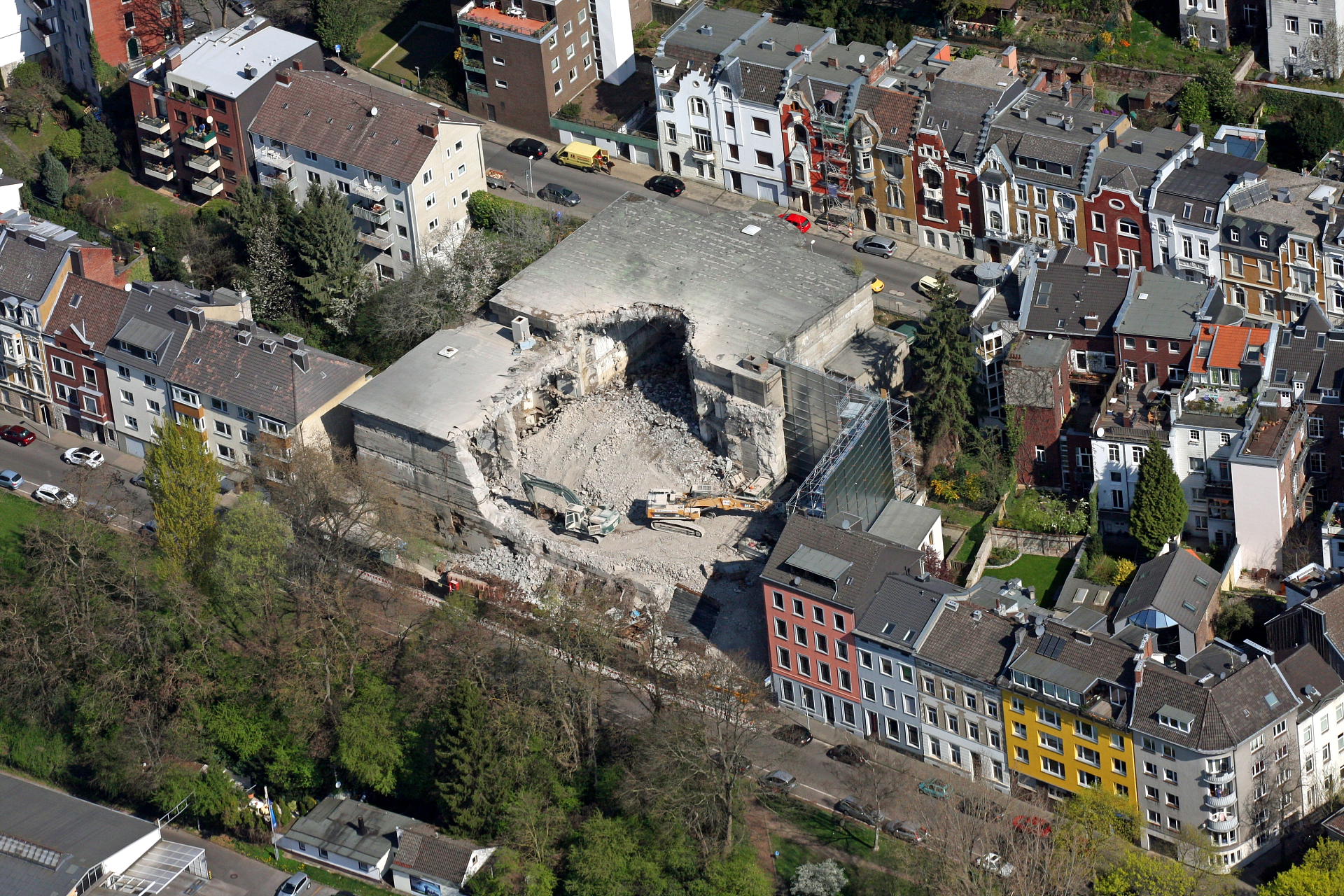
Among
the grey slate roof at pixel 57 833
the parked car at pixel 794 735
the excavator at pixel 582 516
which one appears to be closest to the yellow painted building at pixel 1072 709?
the parked car at pixel 794 735

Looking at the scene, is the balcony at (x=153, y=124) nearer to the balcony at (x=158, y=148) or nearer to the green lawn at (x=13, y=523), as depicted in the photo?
the balcony at (x=158, y=148)

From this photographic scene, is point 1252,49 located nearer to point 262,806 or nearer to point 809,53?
point 809,53

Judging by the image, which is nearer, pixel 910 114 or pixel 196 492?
pixel 196 492

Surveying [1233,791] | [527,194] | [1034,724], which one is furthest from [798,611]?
[527,194]

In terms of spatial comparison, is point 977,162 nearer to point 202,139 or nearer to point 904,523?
point 904,523

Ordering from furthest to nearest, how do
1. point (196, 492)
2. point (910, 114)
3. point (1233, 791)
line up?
point (910, 114)
point (196, 492)
point (1233, 791)

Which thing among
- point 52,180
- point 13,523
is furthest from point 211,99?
point 13,523
